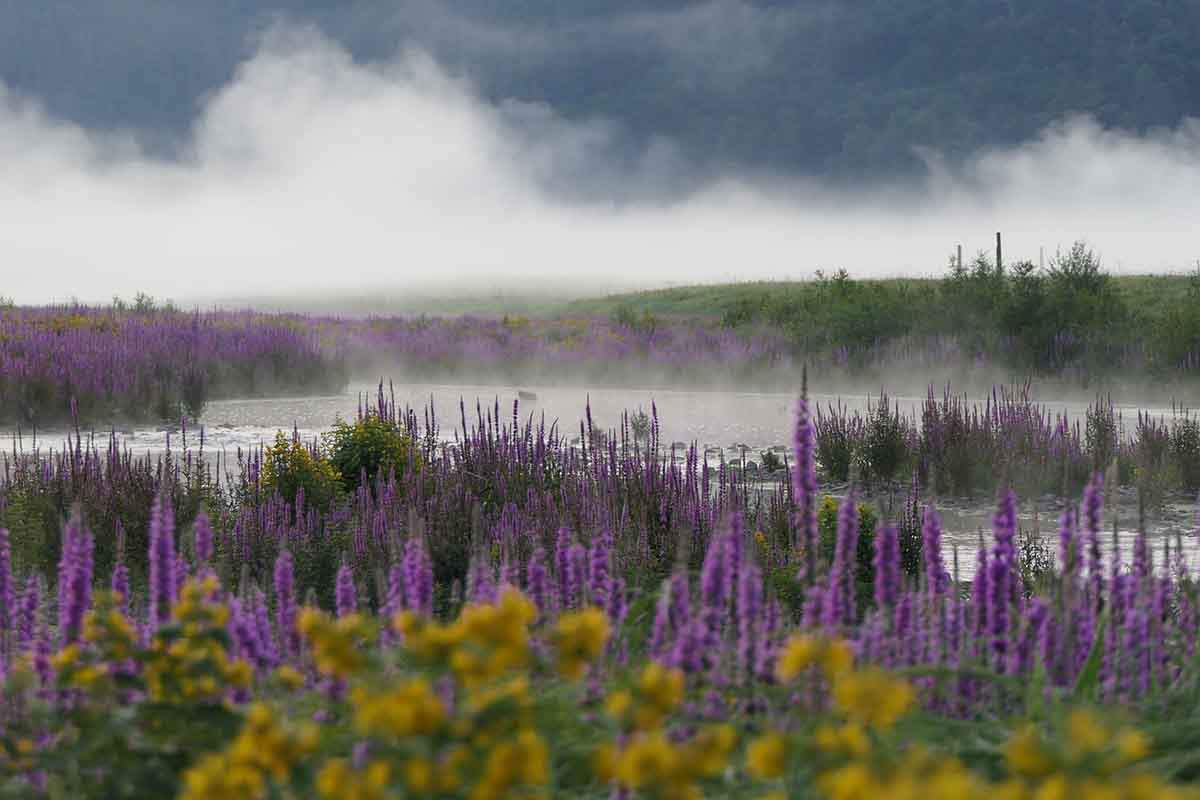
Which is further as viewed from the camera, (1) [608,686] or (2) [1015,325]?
(2) [1015,325]

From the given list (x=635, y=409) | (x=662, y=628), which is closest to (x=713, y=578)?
(x=662, y=628)

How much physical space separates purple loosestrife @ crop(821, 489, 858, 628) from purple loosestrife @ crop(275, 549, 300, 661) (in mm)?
1231

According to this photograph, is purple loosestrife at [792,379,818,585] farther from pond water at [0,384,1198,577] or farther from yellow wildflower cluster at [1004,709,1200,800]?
pond water at [0,384,1198,577]

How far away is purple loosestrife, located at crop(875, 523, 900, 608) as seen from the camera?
298cm

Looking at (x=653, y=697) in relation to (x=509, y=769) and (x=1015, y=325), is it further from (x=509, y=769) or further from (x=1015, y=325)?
(x=1015, y=325)

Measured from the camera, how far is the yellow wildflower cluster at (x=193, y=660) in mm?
2182

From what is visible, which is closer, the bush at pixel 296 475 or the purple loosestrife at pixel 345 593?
the purple loosestrife at pixel 345 593

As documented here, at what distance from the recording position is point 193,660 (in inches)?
85.9

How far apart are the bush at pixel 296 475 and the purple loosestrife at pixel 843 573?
594 centimetres

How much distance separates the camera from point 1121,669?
324 cm

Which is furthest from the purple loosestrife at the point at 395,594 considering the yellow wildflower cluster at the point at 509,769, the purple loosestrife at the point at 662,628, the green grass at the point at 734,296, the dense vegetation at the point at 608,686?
the green grass at the point at 734,296

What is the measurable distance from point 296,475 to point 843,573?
6273mm

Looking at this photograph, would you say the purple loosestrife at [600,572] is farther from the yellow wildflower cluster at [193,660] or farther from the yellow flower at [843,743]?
the yellow flower at [843,743]

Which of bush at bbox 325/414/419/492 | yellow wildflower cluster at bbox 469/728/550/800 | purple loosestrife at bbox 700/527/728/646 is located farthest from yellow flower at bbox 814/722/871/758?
bush at bbox 325/414/419/492
